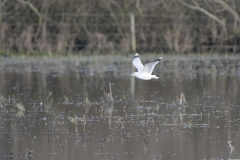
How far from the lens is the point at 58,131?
8609 mm

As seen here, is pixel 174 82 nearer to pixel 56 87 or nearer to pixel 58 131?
pixel 56 87

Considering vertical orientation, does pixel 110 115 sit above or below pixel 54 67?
below

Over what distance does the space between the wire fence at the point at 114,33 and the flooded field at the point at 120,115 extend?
5555 millimetres

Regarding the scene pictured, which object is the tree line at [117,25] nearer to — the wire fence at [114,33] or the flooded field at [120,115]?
the wire fence at [114,33]

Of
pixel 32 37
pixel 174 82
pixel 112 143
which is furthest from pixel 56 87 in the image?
pixel 32 37

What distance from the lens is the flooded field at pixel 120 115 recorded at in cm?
750

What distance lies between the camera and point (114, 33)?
23547mm

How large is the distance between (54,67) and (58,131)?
31.0 feet

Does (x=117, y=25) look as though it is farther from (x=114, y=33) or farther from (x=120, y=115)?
(x=120, y=115)

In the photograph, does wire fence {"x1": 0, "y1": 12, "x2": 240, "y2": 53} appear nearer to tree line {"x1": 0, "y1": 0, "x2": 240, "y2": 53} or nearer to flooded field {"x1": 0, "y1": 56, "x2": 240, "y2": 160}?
tree line {"x1": 0, "y1": 0, "x2": 240, "y2": 53}

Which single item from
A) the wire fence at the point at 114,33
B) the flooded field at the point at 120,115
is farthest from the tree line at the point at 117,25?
the flooded field at the point at 120,115

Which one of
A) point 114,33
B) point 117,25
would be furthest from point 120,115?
point 114,33

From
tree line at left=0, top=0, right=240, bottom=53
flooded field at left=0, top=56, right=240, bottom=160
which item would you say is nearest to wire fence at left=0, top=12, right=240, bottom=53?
tree line at left=0, top=0, right=240, bottom=53

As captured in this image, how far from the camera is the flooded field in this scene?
24.6 ft
